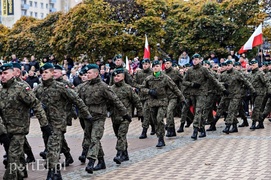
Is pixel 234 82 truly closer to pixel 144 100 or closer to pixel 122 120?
pixel 144 100

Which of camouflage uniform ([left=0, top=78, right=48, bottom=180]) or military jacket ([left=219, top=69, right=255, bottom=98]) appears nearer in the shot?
camouflage uniform ([left=0, top=78, right=48, bottom=180])

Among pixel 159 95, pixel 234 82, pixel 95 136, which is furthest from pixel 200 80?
pixel 95 136

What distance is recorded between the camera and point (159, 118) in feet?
40.7

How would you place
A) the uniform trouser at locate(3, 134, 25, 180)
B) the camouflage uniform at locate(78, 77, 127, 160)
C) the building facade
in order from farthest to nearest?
the building facade < the camouflage uniform at locate(78, 77, 127, 160) < the uniform trouser at locate(3, 134, 25, 180)

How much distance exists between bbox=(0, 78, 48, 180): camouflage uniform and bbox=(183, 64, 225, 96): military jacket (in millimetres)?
6335

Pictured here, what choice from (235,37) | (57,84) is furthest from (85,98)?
(235,37)

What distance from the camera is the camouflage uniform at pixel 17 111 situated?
8000mm

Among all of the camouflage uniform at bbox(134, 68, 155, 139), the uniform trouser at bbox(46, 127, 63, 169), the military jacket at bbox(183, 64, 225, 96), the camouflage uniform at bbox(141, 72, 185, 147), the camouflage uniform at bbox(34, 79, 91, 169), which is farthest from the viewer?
the camouflage uniform at bbox(134, 68, 155, 139)

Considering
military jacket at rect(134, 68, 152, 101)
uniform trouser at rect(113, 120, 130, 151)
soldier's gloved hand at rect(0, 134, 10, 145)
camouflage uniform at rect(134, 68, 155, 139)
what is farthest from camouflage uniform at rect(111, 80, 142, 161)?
military jacket at rect(134, 68, 152, 101)

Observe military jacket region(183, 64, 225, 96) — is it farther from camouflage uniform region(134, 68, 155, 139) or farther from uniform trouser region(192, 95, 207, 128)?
→ camouflage uniform region(134, 68, 155, 139)

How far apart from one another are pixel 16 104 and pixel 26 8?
89847 mm

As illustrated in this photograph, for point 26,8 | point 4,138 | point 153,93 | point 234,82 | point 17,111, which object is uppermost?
point 26,8

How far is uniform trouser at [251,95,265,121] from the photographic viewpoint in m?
15.4

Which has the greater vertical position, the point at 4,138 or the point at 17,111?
the point at 17,111
